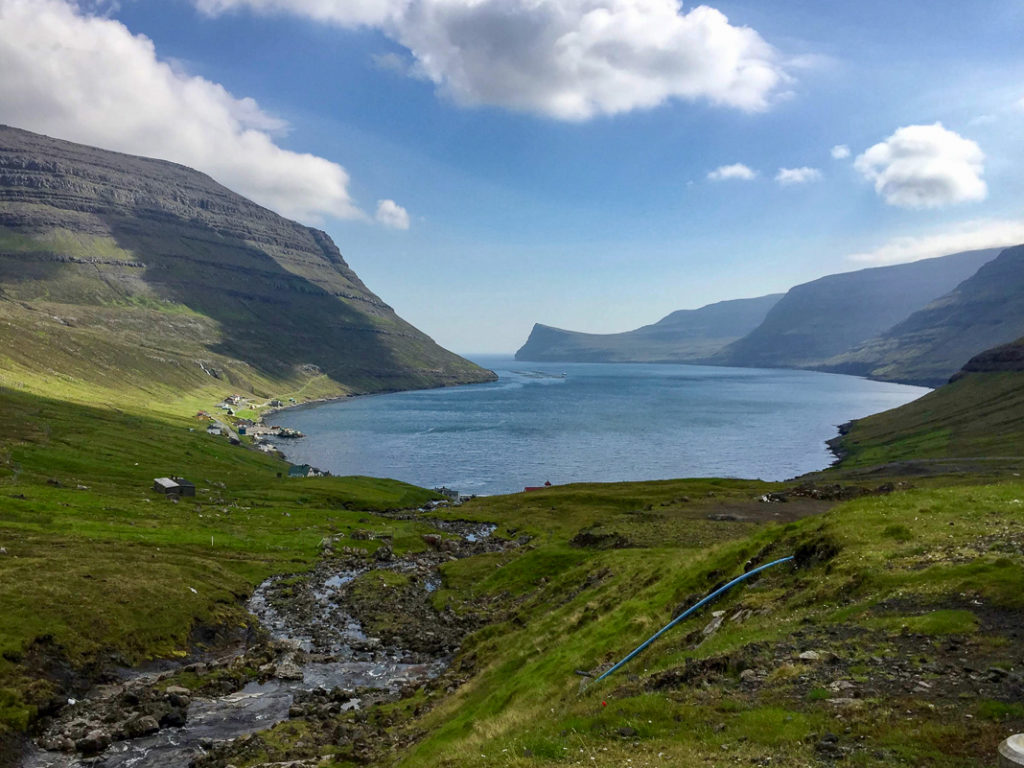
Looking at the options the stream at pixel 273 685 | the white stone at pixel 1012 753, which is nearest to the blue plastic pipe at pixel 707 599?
the white stone at pixel 1012 753

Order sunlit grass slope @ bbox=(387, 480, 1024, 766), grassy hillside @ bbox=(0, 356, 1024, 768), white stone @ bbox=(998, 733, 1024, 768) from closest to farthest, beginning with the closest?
1. white stone @ bbox=(998, 733, 1024, 768)
2. sunlit grass slope @ bbox=(387, 480, 1024, 766)
3. grassy hillside @ bbox=(0, 356, 1024, 768)

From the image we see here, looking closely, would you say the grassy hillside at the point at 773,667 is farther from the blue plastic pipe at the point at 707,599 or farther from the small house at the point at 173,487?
the small house at the point at 173,487

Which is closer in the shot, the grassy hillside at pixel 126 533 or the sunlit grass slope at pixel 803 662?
the sunlit grass slope at pixel 803 662

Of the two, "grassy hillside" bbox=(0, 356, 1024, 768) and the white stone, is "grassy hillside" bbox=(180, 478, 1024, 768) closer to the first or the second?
"grassy hillside" bbox=(0, 356, 1024, 768)

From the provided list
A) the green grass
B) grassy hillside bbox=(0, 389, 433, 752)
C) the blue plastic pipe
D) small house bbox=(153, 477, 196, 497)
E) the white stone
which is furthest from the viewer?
the green grass

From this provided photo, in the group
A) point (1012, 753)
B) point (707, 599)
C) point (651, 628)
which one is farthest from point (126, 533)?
point (1012, 753)

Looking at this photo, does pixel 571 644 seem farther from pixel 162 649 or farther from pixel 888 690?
pixel 162 649

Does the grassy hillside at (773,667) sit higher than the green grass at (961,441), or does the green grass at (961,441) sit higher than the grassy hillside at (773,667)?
the grassy hillside at (773,667)

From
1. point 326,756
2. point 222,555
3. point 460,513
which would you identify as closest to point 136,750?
point 326,756

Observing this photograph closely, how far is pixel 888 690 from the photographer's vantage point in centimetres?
1673

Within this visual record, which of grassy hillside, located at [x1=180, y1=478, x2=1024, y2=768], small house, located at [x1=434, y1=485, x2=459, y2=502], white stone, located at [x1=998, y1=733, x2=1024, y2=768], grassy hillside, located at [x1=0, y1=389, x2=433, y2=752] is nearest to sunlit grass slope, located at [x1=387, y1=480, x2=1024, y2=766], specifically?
grassy hillside, located at [x1=180, y1=478, x2=1024, y2=768]

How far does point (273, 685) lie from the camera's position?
4534 centimetres

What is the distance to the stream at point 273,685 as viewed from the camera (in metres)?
34.8

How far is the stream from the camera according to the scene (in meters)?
34.8
